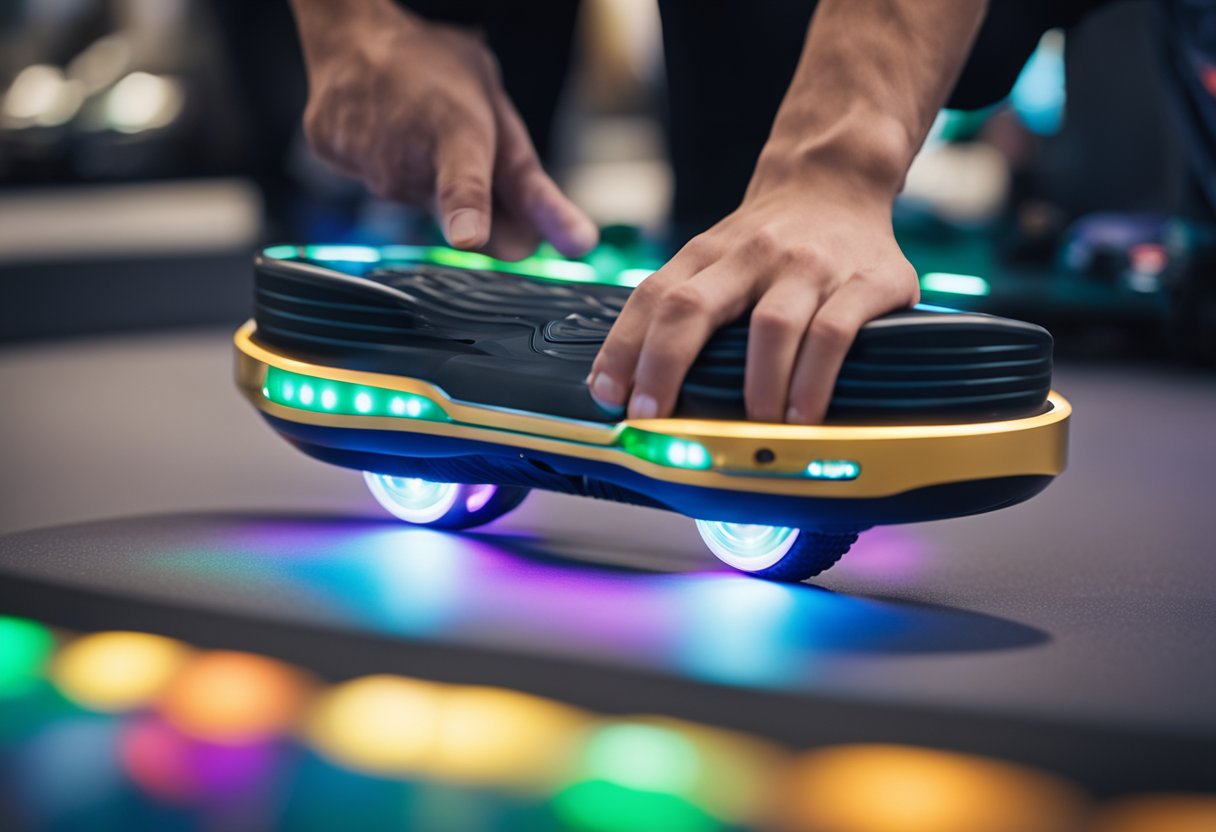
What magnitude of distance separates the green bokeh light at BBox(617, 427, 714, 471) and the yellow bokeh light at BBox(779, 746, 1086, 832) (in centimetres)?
21

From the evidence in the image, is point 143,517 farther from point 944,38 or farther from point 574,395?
point 944,38

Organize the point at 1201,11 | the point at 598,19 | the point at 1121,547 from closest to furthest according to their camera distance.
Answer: the point at 1121,547 → the point at 1201,11 → the point at 598,19

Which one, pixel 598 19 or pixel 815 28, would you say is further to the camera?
pixel 598 19

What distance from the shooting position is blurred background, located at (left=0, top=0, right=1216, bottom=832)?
0.60 m

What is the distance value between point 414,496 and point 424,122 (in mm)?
316

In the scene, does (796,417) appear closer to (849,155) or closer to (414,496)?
(849,155)

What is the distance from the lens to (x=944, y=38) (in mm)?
923

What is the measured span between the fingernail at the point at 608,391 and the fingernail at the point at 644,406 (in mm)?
11

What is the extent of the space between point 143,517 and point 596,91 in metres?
4.09

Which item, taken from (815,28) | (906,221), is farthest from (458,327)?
(906,221)

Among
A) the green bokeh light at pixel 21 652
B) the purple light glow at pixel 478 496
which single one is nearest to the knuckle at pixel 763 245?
the purple light glow at pixel 478 496

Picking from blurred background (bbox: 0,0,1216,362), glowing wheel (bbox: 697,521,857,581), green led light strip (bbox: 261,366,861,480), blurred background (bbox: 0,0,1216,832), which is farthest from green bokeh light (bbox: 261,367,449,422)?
blurred background (bbox: 0,0,1216,362)

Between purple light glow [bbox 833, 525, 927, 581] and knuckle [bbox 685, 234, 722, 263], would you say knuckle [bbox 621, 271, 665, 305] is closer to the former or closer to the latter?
knuckle [bbox 685, 234, 722, 263]

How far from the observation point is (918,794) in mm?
604
